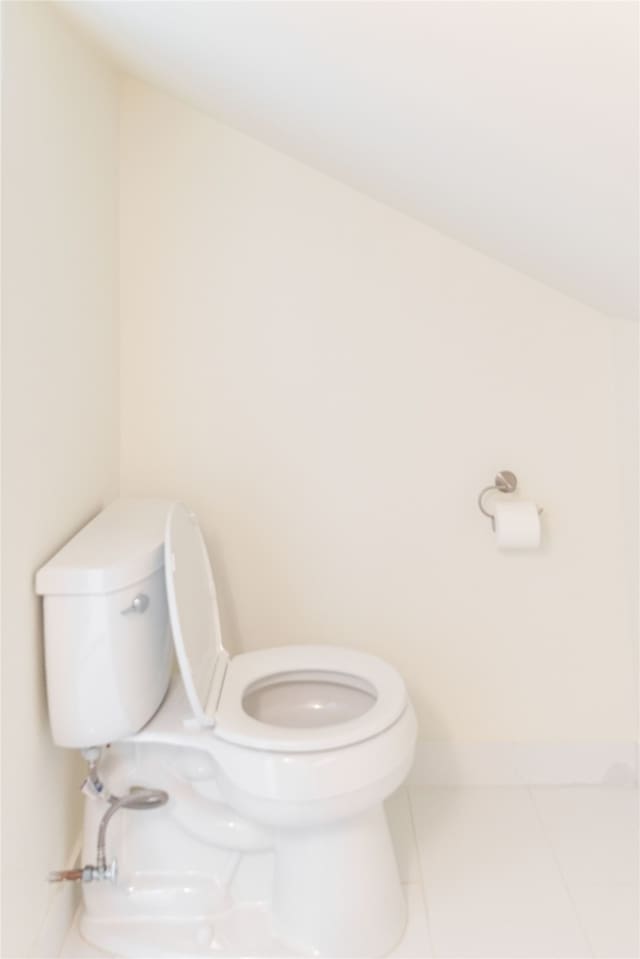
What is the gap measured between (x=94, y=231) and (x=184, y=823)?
1.29 meters

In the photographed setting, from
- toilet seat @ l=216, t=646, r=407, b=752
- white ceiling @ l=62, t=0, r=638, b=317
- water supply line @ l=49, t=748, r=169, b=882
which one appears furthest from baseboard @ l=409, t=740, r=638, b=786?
white ceiling @ l=62, t=0, r=638, b=317

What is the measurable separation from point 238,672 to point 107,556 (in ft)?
1.49

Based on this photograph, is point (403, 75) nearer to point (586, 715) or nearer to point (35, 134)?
point (35, 134)

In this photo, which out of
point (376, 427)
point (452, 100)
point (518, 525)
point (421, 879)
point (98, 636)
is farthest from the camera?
point (376, 427)

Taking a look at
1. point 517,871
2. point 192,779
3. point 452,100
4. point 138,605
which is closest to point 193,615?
point 138,605

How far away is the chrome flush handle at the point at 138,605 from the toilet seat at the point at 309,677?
10.1 inches

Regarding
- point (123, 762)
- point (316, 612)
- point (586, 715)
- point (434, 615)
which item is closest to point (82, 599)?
point (123, 762)

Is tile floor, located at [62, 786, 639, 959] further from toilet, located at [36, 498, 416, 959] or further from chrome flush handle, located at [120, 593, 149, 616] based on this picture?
chrome flush handle, located at [120, 593, 149, 616]

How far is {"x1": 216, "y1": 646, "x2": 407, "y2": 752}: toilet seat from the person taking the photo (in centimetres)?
138

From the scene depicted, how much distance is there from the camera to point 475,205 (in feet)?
5.31

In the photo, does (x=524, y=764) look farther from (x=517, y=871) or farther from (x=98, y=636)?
(x=98, y=636)

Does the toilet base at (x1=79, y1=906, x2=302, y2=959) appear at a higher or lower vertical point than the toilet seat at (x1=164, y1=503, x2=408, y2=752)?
lower

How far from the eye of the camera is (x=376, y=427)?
1.98 metres

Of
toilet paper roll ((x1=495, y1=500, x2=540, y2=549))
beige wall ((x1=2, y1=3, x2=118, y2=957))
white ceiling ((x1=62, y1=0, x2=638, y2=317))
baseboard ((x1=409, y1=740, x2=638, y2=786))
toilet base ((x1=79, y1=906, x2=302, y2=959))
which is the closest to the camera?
white ceiling ((x1=62, y1=0, x2=638, y2=317))
